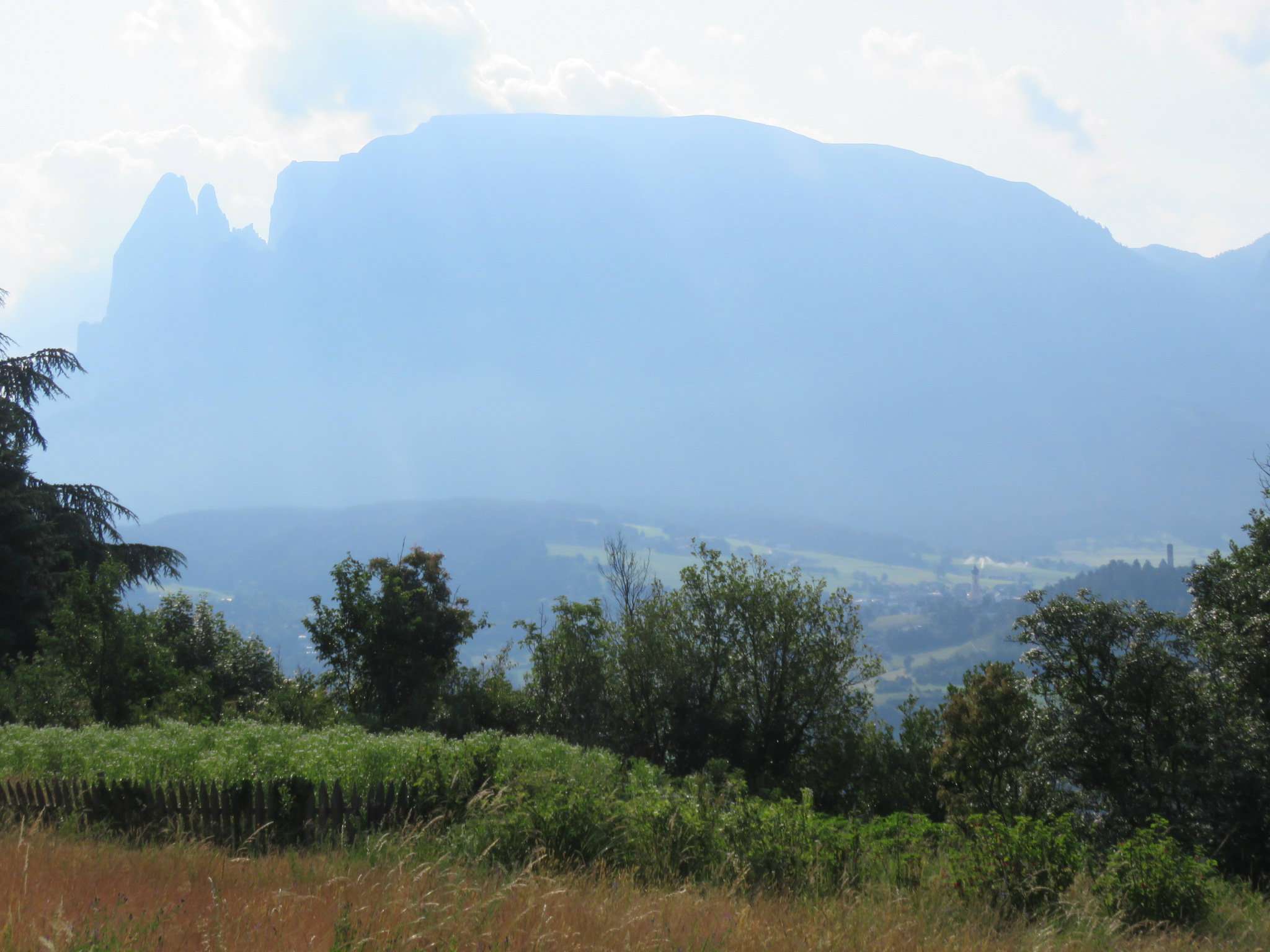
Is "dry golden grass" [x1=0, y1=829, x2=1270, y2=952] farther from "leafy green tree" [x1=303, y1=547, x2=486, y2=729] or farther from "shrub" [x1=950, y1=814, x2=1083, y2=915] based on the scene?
"leafy green tree" [x1=303, y1=547, x2=486, y2=729]

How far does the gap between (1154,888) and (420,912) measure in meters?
6.11

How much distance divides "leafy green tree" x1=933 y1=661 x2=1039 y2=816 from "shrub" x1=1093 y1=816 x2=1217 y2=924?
32.6ft

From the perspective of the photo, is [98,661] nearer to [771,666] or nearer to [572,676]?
[572,676]

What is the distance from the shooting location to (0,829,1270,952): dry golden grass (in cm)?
525

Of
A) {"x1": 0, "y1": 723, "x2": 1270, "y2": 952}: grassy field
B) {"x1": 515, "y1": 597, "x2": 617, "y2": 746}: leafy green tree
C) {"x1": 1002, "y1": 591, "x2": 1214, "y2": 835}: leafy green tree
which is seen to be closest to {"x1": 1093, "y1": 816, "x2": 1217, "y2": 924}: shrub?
{"x1": 0, "y1": 723, "x2": 1270, "y2": 952}: grassy field

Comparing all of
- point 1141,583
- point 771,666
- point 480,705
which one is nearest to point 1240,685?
point 771,666

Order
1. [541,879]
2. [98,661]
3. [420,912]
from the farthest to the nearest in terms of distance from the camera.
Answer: [98,661], [541,879], [420,912]

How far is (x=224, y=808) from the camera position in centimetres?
850

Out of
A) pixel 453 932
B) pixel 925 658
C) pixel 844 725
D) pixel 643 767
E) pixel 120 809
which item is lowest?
pixel 925 658

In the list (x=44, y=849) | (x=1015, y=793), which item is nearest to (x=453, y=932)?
(x=44, y=849)

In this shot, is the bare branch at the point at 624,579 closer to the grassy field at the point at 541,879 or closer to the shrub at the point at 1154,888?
the grassy field at the point at 541,879

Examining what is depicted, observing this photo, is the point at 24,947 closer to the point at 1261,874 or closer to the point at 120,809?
the point at 120,809

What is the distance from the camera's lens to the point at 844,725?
24.4 meters

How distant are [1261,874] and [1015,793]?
4210 mm
